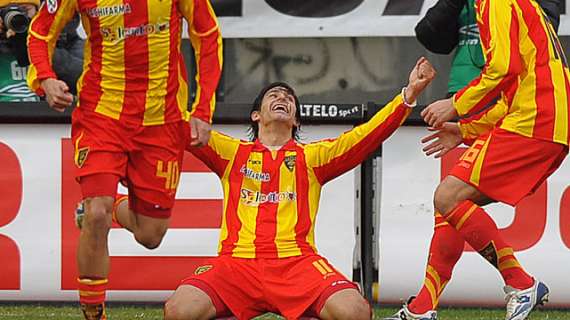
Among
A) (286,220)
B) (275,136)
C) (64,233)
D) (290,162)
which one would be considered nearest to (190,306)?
(286,220)

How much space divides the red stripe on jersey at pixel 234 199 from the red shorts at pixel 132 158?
0.36 metres

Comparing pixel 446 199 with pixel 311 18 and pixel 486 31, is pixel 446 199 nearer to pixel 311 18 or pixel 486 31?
pixel 486 31

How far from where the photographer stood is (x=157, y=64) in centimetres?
693

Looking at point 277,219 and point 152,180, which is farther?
point 152,180

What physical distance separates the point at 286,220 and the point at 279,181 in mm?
195

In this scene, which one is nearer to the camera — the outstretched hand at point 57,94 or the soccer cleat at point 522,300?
the outstretched hand at point 57,94

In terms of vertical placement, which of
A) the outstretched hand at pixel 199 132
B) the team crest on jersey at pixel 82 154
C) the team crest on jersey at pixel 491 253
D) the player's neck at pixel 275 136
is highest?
the outstretched hand at pixel 199 132

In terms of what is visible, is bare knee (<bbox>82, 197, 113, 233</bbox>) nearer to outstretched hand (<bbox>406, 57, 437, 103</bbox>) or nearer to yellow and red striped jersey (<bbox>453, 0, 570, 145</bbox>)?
outstretched hand (<bbox>406, 57, 437, 103</bbox>)

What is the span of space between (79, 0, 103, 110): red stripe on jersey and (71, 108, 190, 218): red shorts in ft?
0.19

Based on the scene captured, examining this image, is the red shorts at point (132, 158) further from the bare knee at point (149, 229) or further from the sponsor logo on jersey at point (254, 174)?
the sponsor logo on jersey at point (254, 174)

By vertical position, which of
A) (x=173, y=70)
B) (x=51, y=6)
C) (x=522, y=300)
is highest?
(x=51, y=6)

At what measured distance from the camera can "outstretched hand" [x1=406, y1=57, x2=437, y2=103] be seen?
6.64 m

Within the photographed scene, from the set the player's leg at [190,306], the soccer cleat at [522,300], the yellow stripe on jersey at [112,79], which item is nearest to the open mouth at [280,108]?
the yellow stripe on jersey at [112,79]

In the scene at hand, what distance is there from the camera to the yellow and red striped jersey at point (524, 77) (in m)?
6.56
